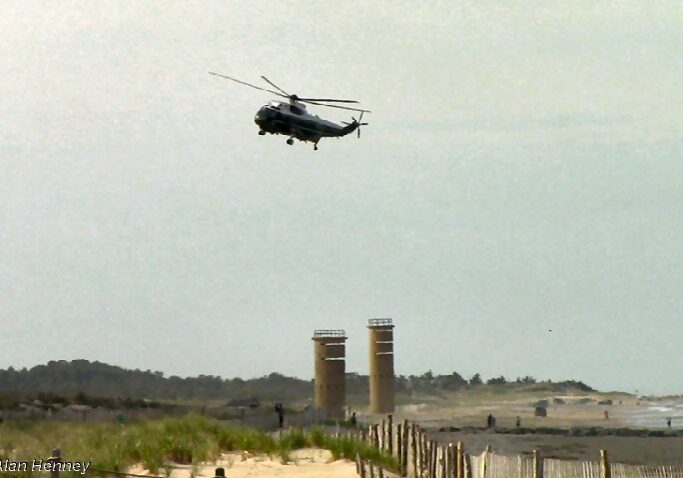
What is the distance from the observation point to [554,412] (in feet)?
404

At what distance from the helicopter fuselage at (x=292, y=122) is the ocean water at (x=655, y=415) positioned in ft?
148

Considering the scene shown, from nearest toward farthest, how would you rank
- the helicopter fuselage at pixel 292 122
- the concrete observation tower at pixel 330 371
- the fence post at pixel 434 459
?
the fence post at pixel 434 459 < the helicopter fuselage at pixel 292 122 < the concrete observation tower at pixel 330 371

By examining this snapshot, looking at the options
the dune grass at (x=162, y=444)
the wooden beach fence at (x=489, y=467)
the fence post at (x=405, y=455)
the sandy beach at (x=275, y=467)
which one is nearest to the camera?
the wooden beach fence at (x=489, y=467)

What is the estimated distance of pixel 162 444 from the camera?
3612 cm

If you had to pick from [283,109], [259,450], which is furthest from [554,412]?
[259,450]

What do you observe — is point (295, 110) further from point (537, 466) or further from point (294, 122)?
point (537, 466)

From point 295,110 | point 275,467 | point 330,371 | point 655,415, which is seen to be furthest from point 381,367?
point 275,467

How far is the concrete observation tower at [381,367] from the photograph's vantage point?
101 metres

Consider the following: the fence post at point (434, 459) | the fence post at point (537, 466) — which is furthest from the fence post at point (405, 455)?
the fence post at point (537, 466)

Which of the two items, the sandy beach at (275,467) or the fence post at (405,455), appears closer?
the sandy beach at (275,467)

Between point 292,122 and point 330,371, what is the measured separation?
42734 millimetres

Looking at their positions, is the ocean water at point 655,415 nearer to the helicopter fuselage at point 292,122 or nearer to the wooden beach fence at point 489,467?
the helicopter fuselage at point 292,122

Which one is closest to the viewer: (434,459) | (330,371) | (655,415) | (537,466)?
(537,466)

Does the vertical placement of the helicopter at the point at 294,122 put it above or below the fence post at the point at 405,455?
above
